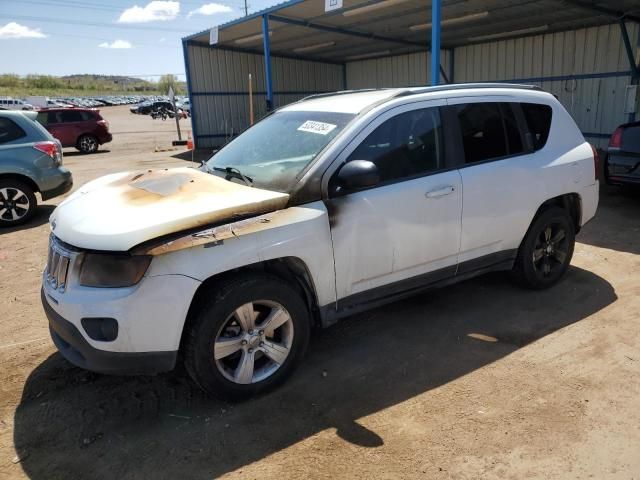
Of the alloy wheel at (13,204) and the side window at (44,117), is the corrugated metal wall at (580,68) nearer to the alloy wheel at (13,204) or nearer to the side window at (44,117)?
the alloy wheel at (13,204)

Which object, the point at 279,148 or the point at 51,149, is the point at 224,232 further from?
the point at 51,149

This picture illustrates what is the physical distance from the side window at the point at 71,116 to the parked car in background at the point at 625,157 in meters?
17.7

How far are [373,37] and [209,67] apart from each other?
6.71m

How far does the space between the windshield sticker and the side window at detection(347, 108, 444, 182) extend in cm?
29

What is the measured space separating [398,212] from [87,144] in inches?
728

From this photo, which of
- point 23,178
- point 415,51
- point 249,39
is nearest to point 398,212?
point 23,178

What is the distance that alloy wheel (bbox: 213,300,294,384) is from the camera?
2910 mm

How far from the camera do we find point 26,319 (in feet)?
14.3

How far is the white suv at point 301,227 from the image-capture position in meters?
2.64

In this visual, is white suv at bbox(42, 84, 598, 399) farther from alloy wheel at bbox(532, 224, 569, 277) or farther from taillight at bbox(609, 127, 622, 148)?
taillight at bbox(609, 127, 622, 148)

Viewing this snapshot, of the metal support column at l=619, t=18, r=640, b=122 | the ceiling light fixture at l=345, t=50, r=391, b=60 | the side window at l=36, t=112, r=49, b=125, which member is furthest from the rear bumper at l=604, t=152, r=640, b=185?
the side window at l=36, t=112, r=49, b=125

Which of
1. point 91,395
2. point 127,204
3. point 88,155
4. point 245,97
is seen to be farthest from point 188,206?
point 245,97

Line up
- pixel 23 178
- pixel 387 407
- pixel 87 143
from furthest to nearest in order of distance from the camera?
pixel 87 143 < pixel 23 178 < pixel 387 407

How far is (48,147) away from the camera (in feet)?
25.3
